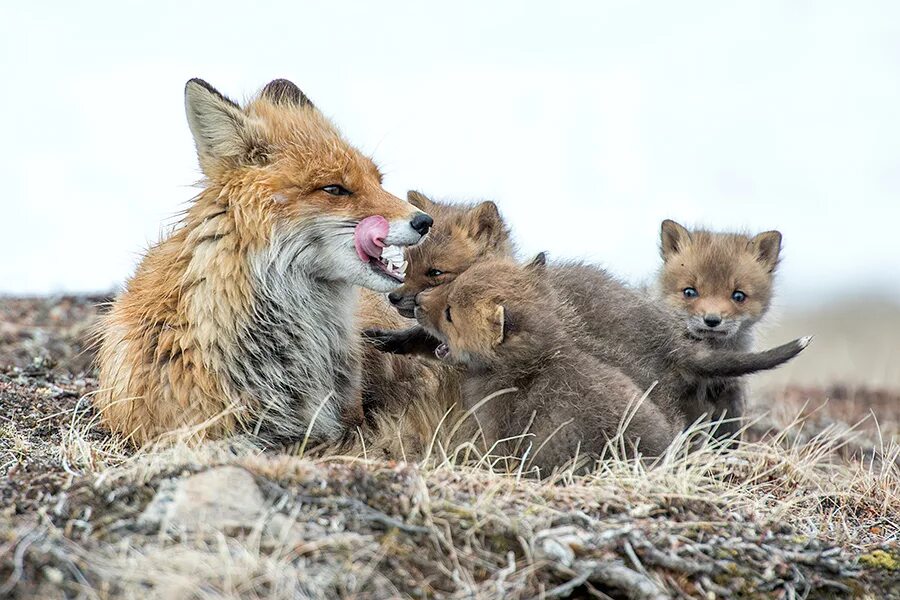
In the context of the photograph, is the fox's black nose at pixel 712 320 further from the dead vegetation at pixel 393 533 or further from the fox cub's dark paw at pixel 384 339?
the fox cub's dark paw at pixel 384 339

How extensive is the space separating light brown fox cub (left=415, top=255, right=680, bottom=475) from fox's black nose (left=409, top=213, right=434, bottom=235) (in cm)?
48

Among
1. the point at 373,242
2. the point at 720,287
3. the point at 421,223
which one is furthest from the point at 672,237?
the point at 373,242

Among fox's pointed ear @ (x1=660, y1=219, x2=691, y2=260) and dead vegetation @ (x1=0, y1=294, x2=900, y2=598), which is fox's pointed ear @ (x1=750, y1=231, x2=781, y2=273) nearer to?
fox's pointed ear @ (x1=660, y1=219, x2=691, y2=260)

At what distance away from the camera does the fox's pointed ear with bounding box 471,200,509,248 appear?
22.8 feet

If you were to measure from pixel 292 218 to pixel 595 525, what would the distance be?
2.40 meters

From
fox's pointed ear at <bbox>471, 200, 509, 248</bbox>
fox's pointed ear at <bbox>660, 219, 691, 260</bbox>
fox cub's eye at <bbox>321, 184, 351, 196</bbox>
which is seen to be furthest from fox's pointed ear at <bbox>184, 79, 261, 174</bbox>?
fox's pointed ear at <bbox>660, 219, 691, 260</bbox>

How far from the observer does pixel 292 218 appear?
5520mm

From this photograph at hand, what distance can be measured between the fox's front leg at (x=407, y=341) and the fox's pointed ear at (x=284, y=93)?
65.2 inches

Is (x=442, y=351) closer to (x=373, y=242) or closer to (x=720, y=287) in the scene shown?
(x=373, y=242)

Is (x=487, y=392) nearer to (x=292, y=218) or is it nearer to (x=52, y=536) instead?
(x=292, y=218)

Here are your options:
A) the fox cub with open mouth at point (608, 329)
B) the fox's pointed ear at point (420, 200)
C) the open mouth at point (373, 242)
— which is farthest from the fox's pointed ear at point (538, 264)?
the fox's pointed ear at point (420, 200)

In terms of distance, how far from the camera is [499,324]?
18.6 ft

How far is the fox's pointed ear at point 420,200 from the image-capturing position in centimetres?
741

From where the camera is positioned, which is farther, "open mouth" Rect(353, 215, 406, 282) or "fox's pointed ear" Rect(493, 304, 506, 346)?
"fox's pointed ear" Rect(493, 304, 506, 346)
